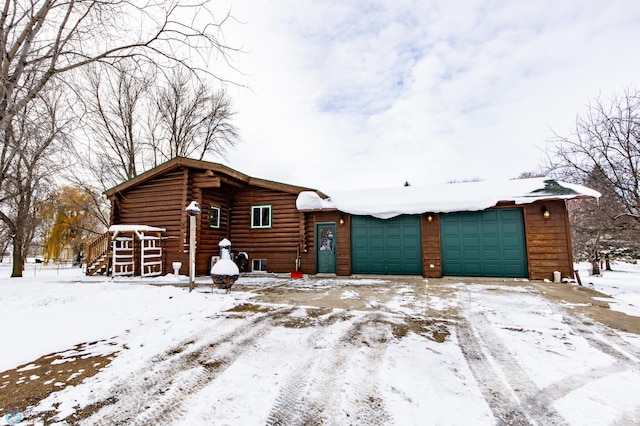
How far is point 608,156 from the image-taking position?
849 cm

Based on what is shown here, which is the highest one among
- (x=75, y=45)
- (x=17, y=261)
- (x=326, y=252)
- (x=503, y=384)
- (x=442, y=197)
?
(x=75, y=45)

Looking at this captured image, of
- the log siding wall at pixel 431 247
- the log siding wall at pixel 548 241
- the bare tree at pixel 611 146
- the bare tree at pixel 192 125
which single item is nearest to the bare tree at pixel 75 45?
the log siding wall at pixel 431 247

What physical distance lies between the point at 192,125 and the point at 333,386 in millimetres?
21004

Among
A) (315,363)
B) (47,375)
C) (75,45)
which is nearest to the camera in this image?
(47,375)

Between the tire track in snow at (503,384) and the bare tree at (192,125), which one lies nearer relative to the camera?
the tire track in snow at (503,384)

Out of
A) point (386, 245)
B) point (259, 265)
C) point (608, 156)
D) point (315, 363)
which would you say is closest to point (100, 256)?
point (259, 265)

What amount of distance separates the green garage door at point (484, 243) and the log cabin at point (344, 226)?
0.03 meters

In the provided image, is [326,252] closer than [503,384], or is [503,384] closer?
[503,384]

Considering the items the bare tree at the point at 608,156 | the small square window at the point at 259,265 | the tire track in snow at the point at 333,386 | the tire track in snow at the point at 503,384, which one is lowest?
the tire track in snow at the point at 503,384

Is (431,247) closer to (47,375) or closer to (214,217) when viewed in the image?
(214,217)

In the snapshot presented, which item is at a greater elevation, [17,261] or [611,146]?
[611,146]

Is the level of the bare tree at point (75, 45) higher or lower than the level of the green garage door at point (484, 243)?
higher

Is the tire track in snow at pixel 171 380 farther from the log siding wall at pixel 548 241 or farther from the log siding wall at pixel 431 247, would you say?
the log siding wall at pixel 548 241

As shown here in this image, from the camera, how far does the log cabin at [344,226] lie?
8.77m
